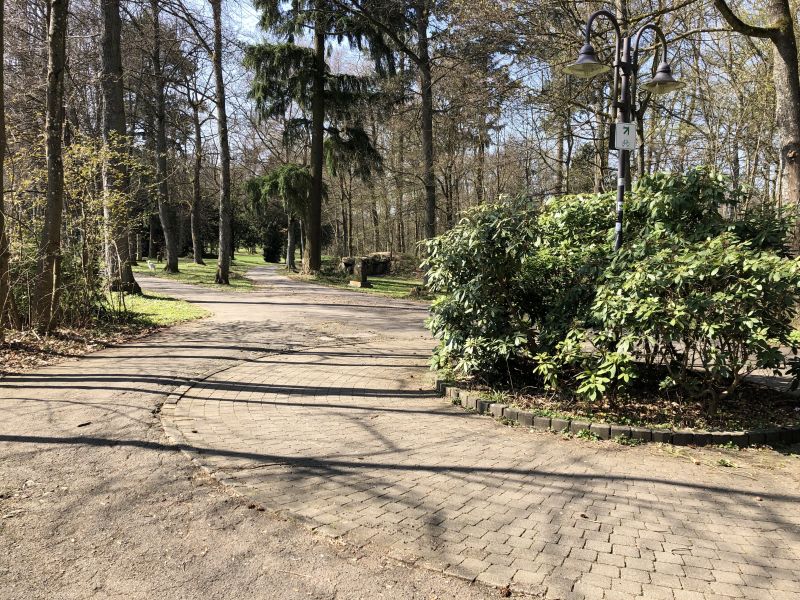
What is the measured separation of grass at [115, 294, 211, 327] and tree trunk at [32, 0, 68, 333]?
2182mm

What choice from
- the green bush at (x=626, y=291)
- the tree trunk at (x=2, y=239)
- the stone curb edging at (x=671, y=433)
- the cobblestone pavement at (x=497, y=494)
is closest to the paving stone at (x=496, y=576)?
the cobblestone pavement at (x=497, y=494)

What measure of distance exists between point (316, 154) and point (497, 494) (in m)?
23.4

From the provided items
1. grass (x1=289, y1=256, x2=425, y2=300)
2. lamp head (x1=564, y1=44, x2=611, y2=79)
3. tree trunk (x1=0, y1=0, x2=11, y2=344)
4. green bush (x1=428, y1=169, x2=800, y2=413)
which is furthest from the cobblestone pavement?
grass (x1=289, y1=256, x2=425, y2=300)

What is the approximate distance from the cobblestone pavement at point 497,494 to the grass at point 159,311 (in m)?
5.76

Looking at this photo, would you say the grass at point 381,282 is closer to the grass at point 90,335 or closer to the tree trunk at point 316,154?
the tree trunk at point 316,154

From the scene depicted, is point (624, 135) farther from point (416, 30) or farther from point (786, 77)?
point (416, 30)

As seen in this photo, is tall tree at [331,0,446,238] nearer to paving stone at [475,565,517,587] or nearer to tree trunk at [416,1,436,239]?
tree trunk at [416,1,436,239]

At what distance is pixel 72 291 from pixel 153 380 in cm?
422

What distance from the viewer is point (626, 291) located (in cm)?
545

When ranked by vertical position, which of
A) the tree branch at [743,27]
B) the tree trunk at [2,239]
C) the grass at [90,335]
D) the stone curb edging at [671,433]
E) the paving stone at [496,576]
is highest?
the tree branch at [743,27]

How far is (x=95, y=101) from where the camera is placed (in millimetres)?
23234

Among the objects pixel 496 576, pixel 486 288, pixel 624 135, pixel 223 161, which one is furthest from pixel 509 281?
pixel 223 161

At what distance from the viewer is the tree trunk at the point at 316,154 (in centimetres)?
2441

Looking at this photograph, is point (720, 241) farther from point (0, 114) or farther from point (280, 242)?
point (280, 242)
